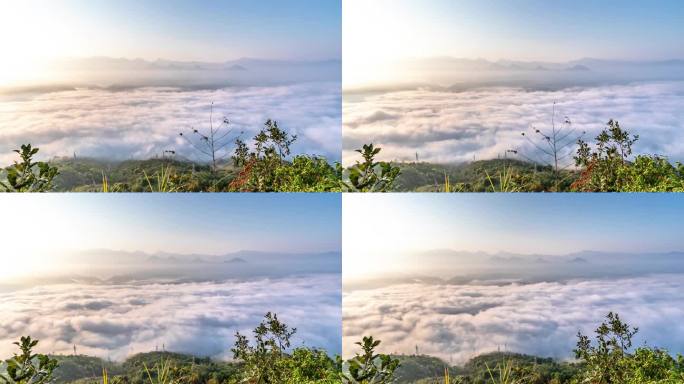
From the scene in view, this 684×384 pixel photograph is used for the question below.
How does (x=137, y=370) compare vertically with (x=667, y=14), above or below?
below

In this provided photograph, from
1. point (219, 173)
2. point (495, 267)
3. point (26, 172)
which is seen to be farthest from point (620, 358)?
point (26, 172)

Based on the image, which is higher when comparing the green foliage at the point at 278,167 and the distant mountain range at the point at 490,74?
the distant mountain range at the point at 490,74

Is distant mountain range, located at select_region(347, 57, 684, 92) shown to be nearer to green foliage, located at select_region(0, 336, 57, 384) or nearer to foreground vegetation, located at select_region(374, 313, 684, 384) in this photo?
foreground vegetation, located at select_region(374, 313, 684, 384)

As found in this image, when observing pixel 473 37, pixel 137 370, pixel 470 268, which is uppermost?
pixel 473 37

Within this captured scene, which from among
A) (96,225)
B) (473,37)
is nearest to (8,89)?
(96,225)

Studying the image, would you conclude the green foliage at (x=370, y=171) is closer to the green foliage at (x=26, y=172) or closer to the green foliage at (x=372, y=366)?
the green foliage at (x=372, y=366)

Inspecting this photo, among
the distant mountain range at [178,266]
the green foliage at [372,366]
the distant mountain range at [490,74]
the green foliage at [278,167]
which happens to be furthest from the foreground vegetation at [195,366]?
the distant mountain range at [490,74]

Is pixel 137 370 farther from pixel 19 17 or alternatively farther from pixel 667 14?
pixel 667 14
